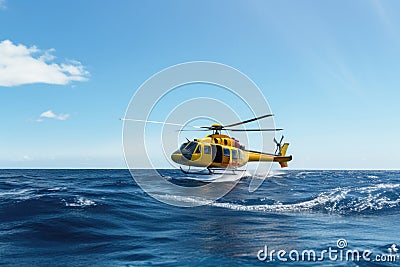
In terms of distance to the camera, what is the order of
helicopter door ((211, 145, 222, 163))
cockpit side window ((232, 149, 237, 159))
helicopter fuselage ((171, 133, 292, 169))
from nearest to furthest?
1. helicopter fuselage ((171, 133, 292, 169))
2. helicopter door ((211, 145, 222, 163))
3. cockpit side window ((232, 149, 237, 159))

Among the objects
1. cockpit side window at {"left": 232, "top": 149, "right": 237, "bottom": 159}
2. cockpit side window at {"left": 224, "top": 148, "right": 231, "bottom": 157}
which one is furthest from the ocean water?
cockpit side window at {"left": 232, "top": 149, "right": 237, "bottom": 159}

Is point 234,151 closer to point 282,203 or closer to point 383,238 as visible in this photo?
point 282,203

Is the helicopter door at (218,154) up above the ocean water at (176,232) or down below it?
above

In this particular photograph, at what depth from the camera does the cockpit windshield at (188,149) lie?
29.2 meters

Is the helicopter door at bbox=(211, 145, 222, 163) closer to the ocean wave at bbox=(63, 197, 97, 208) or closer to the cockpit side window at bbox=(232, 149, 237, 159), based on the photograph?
the cockpit side window at bbox=(232, 149, 237, 159)

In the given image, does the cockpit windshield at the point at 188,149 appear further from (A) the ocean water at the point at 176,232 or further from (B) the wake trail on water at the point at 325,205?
(A) the ocean water at the point at 176,232

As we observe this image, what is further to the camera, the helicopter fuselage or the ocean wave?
the helicopter fuselage

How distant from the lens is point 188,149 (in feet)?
96.5

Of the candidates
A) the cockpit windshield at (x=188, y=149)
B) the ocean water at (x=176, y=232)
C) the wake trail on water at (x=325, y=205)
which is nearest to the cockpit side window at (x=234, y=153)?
the cockpit windshield at (x=188, y=149)

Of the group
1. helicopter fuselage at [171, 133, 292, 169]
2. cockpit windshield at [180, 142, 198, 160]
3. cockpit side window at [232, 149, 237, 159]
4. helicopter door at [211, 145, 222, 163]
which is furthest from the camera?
cockpit side window at [232, 149, 237, 159]

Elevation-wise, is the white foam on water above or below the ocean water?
above

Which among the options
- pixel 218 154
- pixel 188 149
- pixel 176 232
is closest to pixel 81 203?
pixel 176 232

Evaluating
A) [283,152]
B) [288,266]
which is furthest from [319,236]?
[283,152]

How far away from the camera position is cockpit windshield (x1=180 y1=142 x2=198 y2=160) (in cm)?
2920
